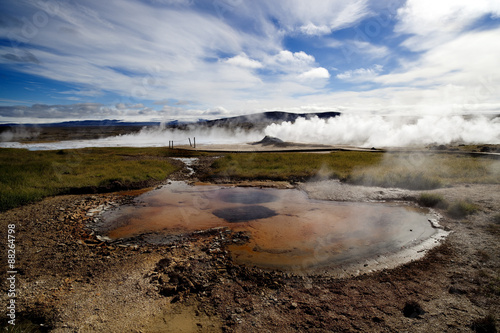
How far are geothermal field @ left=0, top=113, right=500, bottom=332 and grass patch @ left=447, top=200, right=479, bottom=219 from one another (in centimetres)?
5

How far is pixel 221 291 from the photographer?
5.04m

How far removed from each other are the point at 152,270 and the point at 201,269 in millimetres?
1175

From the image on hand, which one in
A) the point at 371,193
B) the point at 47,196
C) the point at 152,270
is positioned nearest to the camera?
the point at 152,270

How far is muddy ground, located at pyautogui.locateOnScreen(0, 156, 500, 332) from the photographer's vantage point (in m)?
4.16

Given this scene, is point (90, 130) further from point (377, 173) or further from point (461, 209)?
point (461, 209)

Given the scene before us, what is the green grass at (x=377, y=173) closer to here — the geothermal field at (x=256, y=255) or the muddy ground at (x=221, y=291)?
the geothermal field at (x=256, y=255)

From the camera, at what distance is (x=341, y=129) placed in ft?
158

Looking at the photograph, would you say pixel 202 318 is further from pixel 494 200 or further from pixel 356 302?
pixel 494 200

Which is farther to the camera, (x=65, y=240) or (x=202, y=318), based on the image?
(x=65, y=240)

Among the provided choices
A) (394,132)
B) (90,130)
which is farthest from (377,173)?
(90,130)

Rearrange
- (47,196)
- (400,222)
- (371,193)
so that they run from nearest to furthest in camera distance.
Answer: (400,222) → (47,196) → (371,193)

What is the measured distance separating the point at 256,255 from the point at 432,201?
903cm

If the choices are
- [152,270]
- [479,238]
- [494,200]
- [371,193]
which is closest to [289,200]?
[371,193]

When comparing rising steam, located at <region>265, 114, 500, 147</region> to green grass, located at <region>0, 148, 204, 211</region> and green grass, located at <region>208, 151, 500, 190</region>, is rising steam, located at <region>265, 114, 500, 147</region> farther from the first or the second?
green grass, located at <region>0, 148, 204, 211</region>
